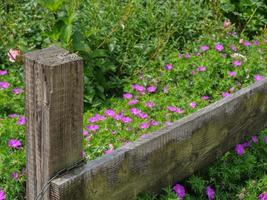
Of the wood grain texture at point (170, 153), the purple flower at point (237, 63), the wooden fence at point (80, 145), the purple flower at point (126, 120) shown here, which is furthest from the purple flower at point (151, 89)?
the wooden fence at point (80, 145)

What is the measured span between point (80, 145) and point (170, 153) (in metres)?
0.62

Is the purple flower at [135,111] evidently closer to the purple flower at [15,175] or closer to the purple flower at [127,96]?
the purple flower at [127,96]

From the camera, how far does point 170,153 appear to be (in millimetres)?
2400

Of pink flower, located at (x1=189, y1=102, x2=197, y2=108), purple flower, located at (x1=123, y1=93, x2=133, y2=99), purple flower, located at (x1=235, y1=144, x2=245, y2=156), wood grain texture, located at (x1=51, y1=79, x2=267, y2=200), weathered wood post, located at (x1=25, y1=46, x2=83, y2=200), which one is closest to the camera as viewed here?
weathered wood post, located at (x1=25, y1=46, x2=83, y2=200)

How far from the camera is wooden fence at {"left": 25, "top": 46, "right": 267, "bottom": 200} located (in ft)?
5.60

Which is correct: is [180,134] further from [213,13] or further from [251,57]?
[213,13]

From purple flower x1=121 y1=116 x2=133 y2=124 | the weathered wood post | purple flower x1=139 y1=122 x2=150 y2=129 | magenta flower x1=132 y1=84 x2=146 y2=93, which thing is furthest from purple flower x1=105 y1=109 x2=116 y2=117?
the weathered wood post

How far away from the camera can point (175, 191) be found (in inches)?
101

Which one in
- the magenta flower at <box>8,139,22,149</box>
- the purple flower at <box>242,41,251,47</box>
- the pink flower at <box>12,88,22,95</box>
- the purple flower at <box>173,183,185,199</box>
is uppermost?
the purple flower at <box>242,41,251,47</box>

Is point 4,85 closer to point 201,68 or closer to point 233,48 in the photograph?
point 201,68

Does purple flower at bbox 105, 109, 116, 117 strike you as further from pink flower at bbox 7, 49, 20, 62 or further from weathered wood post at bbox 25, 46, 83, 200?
weathered wood post at bbox 25, 46, 83, 200

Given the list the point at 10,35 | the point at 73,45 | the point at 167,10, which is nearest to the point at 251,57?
the point at 167,10

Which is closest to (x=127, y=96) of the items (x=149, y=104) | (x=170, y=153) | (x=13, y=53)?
(x=149, y=104)

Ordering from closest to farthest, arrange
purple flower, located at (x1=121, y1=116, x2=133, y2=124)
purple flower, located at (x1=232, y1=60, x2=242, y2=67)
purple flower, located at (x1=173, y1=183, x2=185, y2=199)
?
1. purple flower, located at (x1=173, y1=183, x2=185, y2=199)
2. purple flower, located at (x1=121, y1=116, x2=133, y2=124)
3. purple flower, located at (x1=232, y1=60, x2=242, y2=67)
